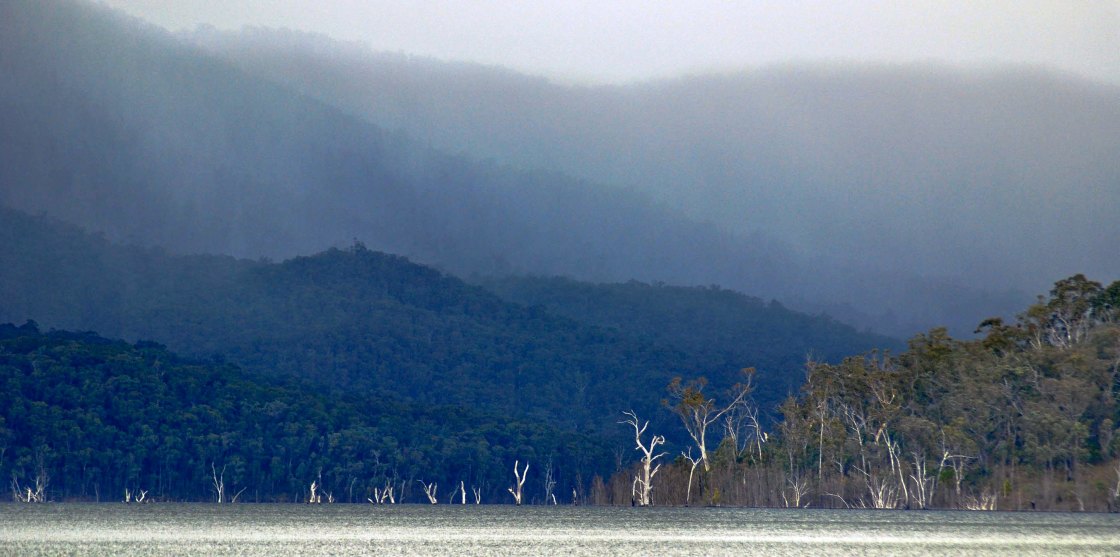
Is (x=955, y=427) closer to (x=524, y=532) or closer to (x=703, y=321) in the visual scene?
(x=524, y=532)

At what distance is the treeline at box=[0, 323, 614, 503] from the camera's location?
6531 centimetres

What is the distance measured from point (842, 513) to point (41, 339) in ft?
254

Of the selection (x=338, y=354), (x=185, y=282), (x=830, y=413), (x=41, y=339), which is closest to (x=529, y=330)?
(x=338, y=354)

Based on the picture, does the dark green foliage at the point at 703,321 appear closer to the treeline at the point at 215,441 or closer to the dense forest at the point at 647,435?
the dense forest at the point at 647,435

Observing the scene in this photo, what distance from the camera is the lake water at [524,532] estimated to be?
701 cm

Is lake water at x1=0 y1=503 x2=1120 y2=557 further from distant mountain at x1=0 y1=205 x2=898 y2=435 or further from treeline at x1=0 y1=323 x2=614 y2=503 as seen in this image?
distant mountain at x1=0 y1=205 x2=898 y2=435

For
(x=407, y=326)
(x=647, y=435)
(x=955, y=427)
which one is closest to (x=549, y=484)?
(x=647, y=435)

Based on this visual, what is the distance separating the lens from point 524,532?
24.8ft

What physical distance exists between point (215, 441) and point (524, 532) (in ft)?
212

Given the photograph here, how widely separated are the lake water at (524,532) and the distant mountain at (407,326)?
3515 inches

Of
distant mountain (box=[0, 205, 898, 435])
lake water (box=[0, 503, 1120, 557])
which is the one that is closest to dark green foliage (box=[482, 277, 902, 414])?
distant mountain (box=[0, 205, 898, 435])

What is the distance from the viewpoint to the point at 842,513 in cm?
873

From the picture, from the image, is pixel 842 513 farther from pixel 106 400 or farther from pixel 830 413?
pixel 106 400

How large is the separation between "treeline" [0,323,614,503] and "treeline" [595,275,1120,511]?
102 ft
